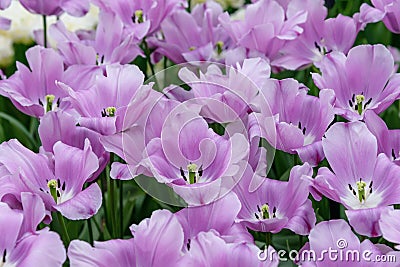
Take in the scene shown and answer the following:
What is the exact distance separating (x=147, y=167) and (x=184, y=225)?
0.08 metres

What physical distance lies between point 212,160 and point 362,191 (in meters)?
0.14

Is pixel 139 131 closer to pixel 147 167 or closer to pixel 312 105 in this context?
pixel 147 167

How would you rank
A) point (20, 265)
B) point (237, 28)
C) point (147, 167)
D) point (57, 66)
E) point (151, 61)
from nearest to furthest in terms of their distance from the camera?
1. point (20, 265)
2. point (147, 167)
3. point (57, 66)
4. point (237, 28)
5. point (151, 61)

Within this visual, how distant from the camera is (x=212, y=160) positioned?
2.50 feet

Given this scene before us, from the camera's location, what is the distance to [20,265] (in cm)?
63

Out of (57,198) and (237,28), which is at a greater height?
(237,28)

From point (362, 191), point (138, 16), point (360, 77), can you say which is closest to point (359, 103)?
point (360, 77)

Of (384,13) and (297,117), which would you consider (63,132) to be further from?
(384,13)

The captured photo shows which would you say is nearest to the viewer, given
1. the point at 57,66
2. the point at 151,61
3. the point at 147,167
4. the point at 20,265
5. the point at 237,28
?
the point at 20,265

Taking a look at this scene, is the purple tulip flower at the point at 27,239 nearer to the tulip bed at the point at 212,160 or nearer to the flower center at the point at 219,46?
the tulip bed at the point at 212,160

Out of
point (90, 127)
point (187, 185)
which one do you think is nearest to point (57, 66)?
point (90, 127)

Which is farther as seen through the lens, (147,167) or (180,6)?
(180,6)

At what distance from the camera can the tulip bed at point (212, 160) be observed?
64cm

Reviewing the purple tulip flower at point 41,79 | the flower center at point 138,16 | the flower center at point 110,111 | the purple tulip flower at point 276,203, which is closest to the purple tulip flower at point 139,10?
the flower center at point 138,16
